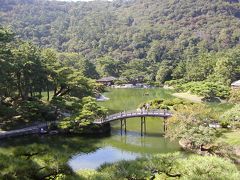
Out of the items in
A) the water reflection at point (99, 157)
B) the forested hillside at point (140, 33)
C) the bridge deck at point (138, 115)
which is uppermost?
the forested hillside at point (140, 33)

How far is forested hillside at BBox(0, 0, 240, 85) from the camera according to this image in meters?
98.3

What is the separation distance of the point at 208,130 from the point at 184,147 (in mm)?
3043

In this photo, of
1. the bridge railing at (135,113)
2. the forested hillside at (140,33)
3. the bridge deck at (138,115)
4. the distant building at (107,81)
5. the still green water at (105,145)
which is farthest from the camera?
the forested hillside at (140,33)

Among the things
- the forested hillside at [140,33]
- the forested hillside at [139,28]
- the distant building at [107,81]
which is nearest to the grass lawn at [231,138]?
the forested hillside at [140,33]

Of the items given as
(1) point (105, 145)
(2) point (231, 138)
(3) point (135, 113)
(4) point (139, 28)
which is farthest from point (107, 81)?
(4) point (139, 28)

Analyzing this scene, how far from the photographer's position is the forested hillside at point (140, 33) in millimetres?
98312

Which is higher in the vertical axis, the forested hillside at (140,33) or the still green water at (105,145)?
the forested hillside at (140,33)

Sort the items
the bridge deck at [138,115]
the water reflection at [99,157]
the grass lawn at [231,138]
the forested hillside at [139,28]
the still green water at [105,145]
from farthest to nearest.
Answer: the forested hillside at [139,28]
the bridge deck at [138,115]
the still green water at [105,145]
the grass lawn at [231,138]
the water reflection at [99,157]

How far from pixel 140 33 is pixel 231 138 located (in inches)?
4730

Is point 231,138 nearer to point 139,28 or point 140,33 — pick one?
point 140,33

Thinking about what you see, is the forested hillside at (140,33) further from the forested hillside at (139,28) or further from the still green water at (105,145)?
the still green water at (105,145)

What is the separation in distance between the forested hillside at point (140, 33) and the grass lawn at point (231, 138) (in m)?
53.7

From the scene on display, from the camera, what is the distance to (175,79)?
8206cm

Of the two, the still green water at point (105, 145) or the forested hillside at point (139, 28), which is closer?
the still green water at point (105, 145)
